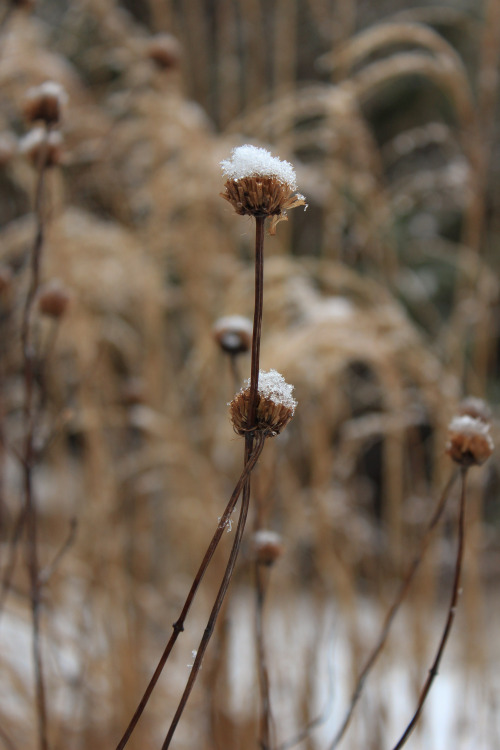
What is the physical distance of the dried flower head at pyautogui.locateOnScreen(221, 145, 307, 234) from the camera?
203 millimetres

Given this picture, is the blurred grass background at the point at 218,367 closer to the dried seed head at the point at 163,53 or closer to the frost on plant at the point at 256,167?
the dried seed head at the point at 163,53

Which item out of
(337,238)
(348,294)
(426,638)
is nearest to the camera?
(426,638)

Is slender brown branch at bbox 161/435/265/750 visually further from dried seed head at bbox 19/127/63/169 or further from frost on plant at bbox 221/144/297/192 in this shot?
dried seed head at bbox 19/127/63/169

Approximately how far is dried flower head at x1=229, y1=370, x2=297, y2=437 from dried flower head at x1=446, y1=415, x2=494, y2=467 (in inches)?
Answer: 3.6

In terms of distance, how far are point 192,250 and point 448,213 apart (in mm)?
1665

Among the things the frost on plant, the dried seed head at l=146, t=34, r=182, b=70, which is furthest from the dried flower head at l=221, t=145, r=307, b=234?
the dried seed head at l=146, t=34, r=182, b=70

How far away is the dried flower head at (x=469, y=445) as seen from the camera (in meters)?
0.27

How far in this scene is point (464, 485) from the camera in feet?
0.86

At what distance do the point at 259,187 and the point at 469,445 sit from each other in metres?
0.14

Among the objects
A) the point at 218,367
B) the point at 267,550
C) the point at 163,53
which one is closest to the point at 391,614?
the point at 267,550

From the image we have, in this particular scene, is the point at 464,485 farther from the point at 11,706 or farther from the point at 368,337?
the point at 11,706

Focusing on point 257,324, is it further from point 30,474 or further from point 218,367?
point 218,367

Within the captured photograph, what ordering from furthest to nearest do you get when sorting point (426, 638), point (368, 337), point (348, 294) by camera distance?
point (348, 294), point (426, 638), point (368, 337)

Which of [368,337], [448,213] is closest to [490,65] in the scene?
[368,337]
